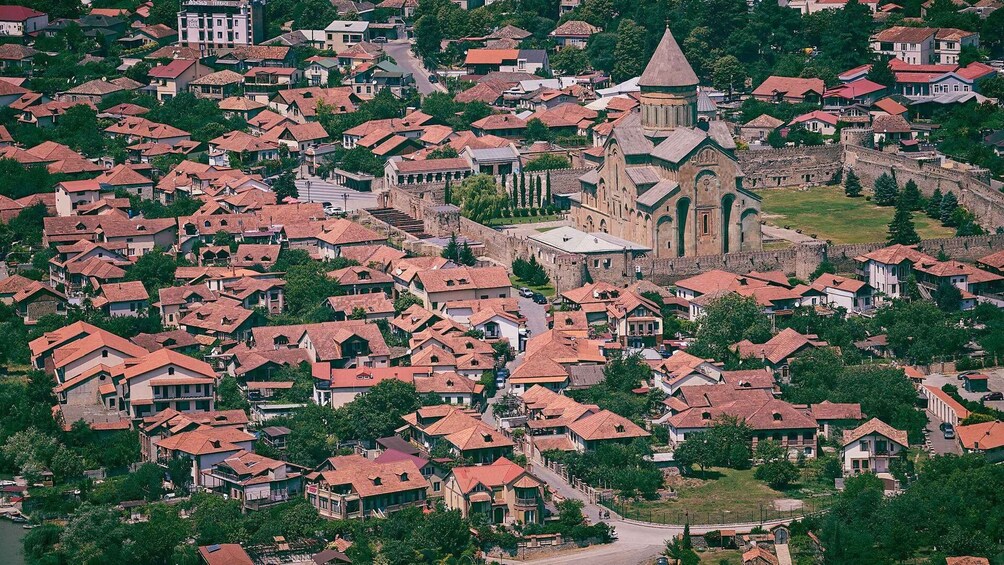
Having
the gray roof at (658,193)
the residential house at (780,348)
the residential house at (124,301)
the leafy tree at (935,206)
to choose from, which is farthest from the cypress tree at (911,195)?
the residential house at (124,301)

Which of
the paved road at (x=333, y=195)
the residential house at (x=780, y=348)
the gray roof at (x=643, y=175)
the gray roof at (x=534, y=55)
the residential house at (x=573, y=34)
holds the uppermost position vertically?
the residential house at (x=573, y=34)

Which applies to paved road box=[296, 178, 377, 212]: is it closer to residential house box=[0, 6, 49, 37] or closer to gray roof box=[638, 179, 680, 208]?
gray roof box=[638, 179, 680, 208]

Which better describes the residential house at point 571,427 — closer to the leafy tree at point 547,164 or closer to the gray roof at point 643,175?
the gray roof at point 643,175

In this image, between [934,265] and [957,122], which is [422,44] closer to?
[957,122]

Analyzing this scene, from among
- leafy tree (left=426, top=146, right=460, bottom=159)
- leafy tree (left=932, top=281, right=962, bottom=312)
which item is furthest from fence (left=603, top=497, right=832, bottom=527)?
leafy tree (left=426, top=146, right=460, bottom=159)

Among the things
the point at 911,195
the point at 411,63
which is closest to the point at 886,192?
the point at 911,195

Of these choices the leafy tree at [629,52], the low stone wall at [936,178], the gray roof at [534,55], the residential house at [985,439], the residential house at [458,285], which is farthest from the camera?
the gray roof at [534,55]

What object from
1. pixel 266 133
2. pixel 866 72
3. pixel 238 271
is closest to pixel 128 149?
pixel 266 133
